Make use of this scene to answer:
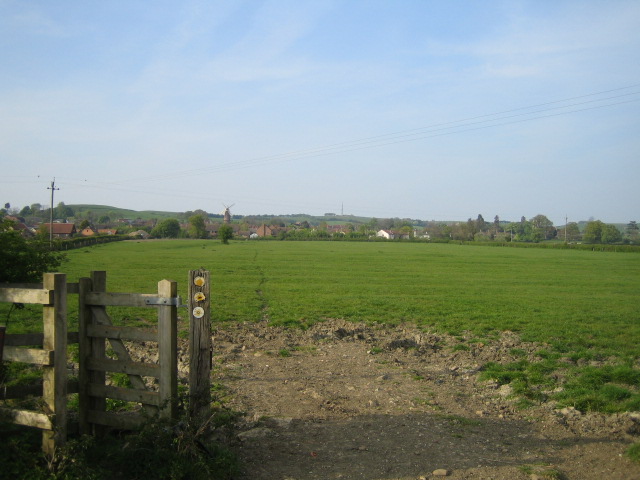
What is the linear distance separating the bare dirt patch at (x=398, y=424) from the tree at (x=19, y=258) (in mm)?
3307

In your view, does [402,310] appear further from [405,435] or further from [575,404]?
[405,435]

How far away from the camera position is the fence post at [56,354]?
5.36 m

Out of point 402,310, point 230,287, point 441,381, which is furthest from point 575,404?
point 230,287

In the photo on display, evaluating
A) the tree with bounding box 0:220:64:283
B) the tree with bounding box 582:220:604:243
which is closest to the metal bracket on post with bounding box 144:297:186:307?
the tree with bounding box 0:220:64:283

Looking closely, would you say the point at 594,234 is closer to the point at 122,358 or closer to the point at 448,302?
the point at 448,302

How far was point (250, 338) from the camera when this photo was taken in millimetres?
13594

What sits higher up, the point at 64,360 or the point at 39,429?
the point at 64,360

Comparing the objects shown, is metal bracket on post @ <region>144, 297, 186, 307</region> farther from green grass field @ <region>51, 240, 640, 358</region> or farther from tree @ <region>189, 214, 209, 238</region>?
tree @ <region>189, 214, 209, 238</region>

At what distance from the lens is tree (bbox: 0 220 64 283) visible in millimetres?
6266

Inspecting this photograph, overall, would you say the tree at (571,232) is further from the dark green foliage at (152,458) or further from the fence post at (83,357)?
the fence post at (83,357)

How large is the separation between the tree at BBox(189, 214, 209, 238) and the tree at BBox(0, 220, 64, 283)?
12773 centimetres

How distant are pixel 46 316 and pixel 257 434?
119 inches

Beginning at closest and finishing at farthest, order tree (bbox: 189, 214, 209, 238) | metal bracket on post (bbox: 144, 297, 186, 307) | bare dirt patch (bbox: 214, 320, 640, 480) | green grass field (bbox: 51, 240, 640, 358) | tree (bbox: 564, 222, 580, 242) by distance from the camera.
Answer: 1. metal bracket on post (bbox: 144, 297, 186, 307)
2. bare dirt patch (bbox: 214, 320, 640, 480)
3. green grass field (bbox: 51, 240, 640, 358)
4. tree (bbox: 189, 214, 209, 238)
5. tree (bbox: 564, 222, 580, 242)

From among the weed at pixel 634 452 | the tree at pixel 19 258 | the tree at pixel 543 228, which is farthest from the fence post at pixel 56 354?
the tree at pixel 543 228
